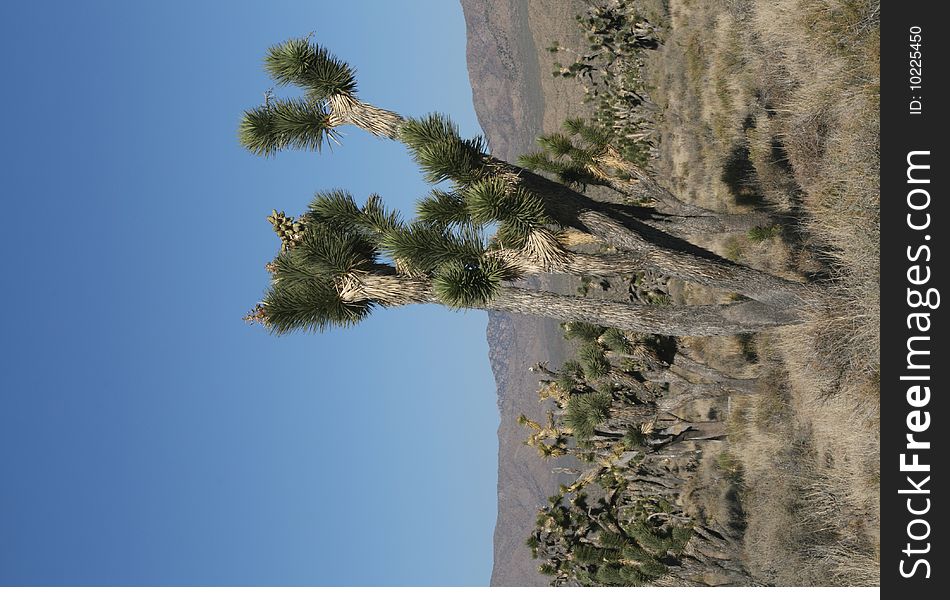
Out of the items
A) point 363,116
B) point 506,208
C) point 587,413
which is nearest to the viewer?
point 506,208

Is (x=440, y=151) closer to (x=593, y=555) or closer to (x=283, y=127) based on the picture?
(x=283, y=127)

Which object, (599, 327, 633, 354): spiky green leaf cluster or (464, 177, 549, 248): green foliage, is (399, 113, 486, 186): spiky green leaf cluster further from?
(599, 327, 633, 354): spiky green leaf cluster

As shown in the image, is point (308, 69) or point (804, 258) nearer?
point (308, 69)

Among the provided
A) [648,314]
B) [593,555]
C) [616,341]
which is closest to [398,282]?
[648,314]

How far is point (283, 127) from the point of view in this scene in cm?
813

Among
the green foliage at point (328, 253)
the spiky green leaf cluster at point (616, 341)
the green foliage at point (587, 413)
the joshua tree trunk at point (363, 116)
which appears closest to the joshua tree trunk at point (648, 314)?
the green foliage at point (328, 253)

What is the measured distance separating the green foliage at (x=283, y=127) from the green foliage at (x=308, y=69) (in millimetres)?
206

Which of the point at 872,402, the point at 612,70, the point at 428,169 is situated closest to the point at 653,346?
the point at 872,402

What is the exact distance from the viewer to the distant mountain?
35.2 m

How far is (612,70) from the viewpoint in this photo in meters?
20.8

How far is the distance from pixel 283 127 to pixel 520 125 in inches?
1539

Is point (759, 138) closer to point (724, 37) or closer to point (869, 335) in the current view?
point (724, 37)

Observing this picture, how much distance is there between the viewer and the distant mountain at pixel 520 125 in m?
35.2
